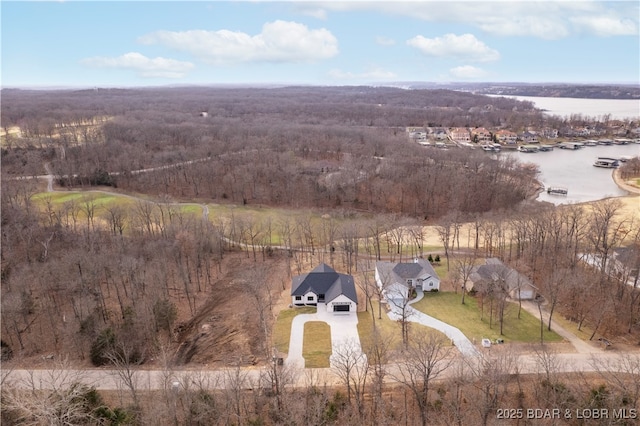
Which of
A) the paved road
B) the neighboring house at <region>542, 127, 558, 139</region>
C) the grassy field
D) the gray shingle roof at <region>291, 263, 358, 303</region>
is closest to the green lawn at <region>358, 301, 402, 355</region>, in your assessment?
the grassy field

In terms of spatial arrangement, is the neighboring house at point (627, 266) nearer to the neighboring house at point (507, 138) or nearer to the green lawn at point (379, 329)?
the green lawn at point (379, 329)

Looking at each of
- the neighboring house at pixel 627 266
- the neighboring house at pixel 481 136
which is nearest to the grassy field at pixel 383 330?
the neighboring house at pixel 627 266

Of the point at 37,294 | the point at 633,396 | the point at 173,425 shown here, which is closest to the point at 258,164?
the point at 37,294

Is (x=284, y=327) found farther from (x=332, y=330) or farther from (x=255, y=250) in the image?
(x=255, y=250)

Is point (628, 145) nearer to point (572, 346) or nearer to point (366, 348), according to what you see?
point (572, 346)

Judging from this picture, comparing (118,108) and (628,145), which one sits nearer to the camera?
(628,145)

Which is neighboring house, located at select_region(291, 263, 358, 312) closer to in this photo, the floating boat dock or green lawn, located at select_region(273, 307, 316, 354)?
green lawn, located at select_region(273, 307, 316, 354)
